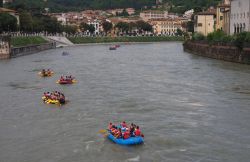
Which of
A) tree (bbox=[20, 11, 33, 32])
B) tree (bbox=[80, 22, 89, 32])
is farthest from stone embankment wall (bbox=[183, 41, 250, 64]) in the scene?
tree (bbox=[80, 22, 89, 32])

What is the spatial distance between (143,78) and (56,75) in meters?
10.3

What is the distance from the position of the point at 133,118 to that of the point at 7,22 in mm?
82234

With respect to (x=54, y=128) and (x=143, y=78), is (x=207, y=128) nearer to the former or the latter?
(x=54, y=128)

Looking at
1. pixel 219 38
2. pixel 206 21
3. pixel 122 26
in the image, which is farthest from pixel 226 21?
pixel 122 26

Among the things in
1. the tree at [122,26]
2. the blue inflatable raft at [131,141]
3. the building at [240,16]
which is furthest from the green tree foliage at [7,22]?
the tree at [122,26]

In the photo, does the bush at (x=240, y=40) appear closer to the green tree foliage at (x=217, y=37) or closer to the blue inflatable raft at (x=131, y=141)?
the green tree foliage at (x=217, y=37)

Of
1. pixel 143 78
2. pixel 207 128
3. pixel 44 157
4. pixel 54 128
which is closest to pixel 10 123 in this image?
pixel 54 128

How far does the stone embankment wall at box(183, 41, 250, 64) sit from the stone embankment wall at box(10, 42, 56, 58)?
98.1ft

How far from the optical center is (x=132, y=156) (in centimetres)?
2095

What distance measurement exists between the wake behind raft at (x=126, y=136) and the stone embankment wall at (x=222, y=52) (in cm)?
3483

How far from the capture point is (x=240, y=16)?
71.2 metres

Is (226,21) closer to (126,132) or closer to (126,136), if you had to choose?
(126,132)

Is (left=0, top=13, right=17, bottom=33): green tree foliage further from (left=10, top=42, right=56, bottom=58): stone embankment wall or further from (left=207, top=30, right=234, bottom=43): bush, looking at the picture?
(left=207, top=30, right=234, bottom=43): bush

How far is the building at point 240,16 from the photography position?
223ft
